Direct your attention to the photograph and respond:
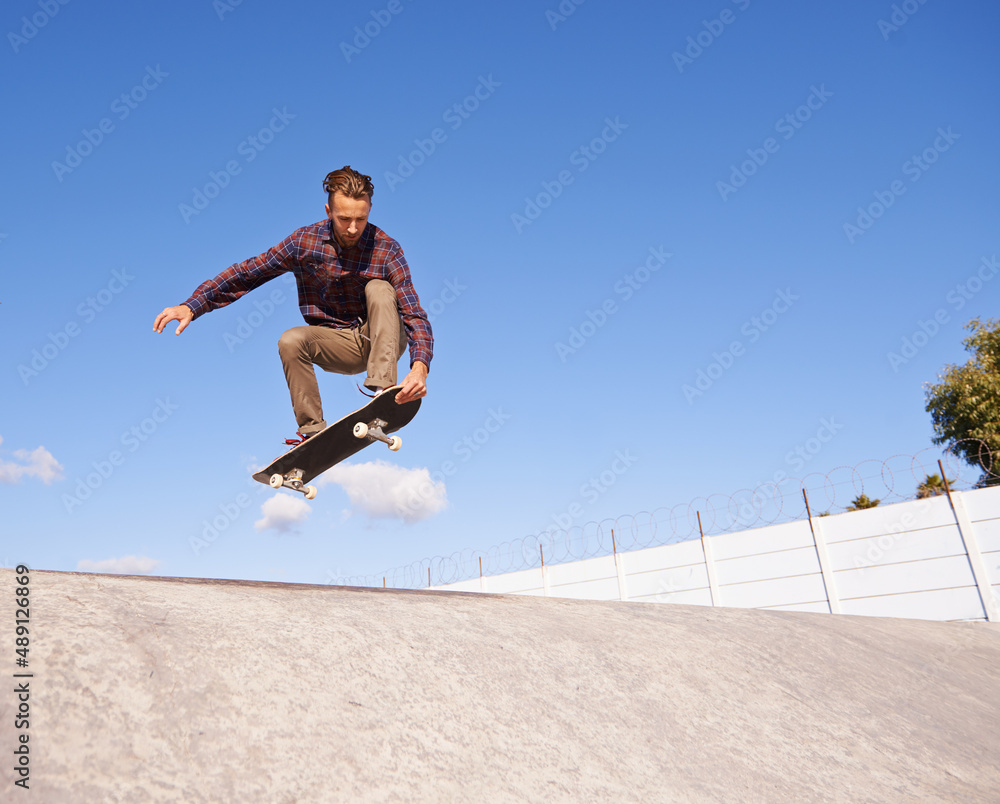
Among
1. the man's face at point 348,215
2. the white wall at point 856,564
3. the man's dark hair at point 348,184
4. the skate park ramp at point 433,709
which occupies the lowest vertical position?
the skate park ramp at point 433,709

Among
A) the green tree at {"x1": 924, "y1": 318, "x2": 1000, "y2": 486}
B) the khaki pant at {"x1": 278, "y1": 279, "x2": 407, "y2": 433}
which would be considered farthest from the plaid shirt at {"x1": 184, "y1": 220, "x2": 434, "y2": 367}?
the green tree at {"x1": 924, "y1": 318, "x2": 1000, "y2": 486}

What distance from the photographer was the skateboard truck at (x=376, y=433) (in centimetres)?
486

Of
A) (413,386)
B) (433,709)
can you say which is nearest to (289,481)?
(413,386)

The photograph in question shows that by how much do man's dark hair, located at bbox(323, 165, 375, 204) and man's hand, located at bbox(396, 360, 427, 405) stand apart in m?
1.37

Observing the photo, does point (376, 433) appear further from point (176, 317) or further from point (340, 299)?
point (176, 317)

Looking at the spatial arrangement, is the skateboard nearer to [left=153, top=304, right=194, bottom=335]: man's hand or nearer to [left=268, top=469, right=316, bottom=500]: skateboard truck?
[left=268, top=469, right=316, bottom=500]: skateboard truck

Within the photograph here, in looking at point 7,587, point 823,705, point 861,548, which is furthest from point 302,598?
point 861,548

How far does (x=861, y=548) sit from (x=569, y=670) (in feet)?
33.3

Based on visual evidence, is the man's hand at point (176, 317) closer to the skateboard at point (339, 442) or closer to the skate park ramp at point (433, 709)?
the skateboard at point (339, 442)

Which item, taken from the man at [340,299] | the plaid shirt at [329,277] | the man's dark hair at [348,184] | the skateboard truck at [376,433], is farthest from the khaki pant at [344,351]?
the man's dark hair at [348,184]

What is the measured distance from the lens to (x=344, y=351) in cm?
529

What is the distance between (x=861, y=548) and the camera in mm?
10883

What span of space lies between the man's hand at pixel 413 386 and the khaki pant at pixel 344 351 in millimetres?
149

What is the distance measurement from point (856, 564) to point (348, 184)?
1054cm
